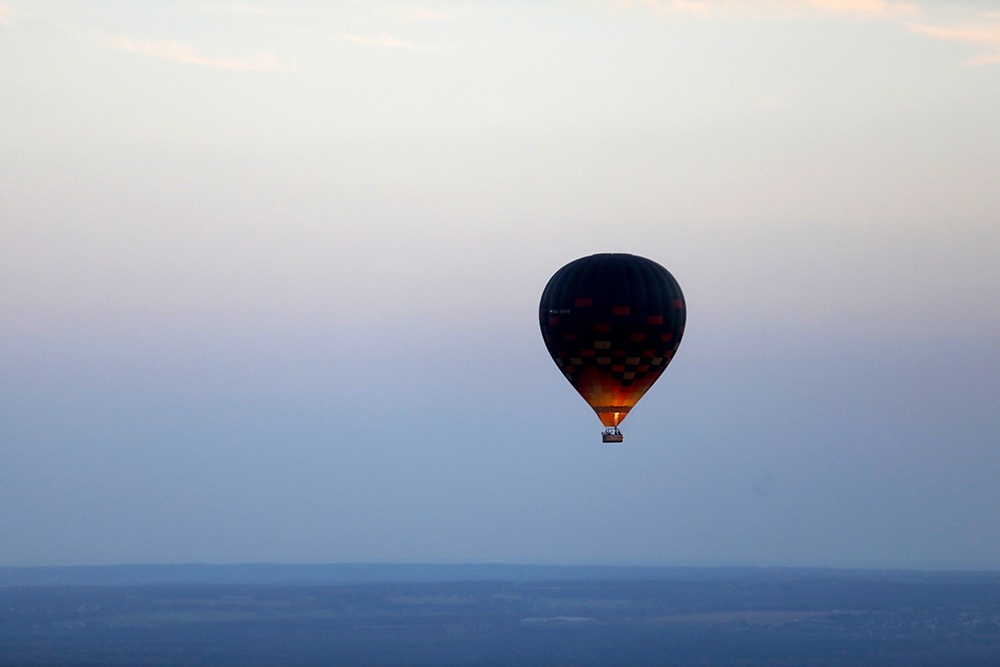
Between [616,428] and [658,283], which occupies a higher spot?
[658,283]

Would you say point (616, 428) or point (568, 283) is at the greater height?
point (568, 283)
